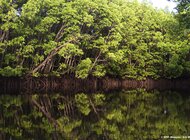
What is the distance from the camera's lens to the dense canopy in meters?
33.0

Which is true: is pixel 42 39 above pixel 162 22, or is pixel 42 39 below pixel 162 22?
below

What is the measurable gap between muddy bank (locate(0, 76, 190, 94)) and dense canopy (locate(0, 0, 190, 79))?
27.6 inches

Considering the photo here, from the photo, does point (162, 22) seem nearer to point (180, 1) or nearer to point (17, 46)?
point (17, 46)

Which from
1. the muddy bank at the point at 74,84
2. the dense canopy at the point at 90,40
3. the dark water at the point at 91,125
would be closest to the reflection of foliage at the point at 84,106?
the dark water at the point at 91,125

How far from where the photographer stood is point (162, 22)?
43.8 meters

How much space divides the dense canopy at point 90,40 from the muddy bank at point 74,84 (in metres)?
0.70

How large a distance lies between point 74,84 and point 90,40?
4.83 metres

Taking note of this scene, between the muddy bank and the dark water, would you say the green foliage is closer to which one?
the muddy bank

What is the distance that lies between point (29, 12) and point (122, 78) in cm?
1537

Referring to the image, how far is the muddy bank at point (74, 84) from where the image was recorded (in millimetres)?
32969

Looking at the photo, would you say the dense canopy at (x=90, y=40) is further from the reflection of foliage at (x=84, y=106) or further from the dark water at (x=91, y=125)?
the dark water at (x=91, y=125)

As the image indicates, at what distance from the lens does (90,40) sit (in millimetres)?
38719

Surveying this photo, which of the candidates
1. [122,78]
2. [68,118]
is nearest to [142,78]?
[122,78]

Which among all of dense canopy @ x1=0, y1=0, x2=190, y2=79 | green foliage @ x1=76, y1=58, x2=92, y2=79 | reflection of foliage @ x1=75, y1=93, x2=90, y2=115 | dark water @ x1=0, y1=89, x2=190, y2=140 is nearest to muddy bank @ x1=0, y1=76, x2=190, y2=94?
dense canopy @ x1=0, y1=0, x2=190, y2=79
